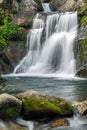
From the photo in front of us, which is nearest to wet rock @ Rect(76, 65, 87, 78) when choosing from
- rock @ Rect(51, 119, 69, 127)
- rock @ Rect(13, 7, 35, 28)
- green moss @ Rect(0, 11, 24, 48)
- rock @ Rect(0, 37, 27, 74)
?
rock @ Rect(0, 37, 27, 74)

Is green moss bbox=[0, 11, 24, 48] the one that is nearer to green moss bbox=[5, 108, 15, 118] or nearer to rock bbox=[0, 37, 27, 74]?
rock bbox=[0, 37, 27, 74]

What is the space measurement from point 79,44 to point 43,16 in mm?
5515

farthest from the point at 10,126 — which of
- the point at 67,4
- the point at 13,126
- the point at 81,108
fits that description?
the point at 67,4

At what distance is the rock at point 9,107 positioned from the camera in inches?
414

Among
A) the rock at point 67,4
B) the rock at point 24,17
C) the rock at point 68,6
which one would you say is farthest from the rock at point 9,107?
the rock at point 68,6

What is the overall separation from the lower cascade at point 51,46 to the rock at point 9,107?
11.3m

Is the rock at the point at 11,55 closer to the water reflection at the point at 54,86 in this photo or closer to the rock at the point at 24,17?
the rock at the point at 24,17

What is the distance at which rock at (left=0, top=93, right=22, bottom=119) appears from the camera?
10.5m

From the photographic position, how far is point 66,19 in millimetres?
24938

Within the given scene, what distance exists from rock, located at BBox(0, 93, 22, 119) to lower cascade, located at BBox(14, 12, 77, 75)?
11.3 meters

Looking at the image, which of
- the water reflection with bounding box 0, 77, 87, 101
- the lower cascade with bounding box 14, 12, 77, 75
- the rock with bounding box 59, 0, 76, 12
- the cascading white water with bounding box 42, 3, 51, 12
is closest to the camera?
the water reflection with bounding box 0, 77, 87, 101

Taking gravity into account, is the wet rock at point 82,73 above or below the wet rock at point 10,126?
below

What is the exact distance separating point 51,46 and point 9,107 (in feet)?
43.6

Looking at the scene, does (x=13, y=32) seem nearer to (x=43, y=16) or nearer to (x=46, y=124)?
(x=43, y=16)
